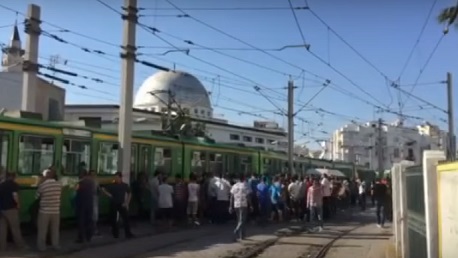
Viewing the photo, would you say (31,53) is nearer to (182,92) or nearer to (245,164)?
(245,164)

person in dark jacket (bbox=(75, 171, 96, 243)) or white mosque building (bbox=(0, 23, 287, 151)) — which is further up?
white mosque building (bbox=(0, 23, 287, 151))

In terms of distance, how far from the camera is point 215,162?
26.5 meters

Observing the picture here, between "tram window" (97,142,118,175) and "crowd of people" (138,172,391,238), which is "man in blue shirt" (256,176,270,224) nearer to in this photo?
"crowd of people" (138,172,391,238)

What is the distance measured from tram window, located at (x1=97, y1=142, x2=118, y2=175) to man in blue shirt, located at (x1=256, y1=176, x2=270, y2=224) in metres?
5.29

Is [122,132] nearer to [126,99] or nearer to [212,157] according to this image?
[126,99]

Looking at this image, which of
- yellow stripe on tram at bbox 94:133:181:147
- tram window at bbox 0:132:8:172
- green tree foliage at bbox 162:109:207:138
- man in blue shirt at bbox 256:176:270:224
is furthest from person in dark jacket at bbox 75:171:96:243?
green tree foliage at bbox 162:109:207:138

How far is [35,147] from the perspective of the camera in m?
16.0

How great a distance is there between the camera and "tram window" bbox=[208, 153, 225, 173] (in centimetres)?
2620

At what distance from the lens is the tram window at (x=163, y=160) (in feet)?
73.6

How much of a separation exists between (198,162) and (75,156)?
330 inches

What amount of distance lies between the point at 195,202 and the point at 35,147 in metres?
6.19

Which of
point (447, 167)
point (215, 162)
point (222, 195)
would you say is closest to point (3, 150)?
point (222, 195)

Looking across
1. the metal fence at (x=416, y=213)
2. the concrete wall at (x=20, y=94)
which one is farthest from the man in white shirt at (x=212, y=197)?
the concrete wall at (x=20, y=94)

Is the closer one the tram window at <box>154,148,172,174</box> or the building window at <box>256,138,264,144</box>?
the tram window at <box>154,148,172,174</box>
